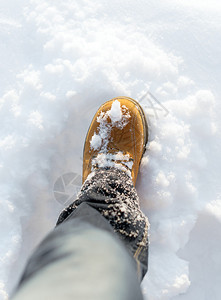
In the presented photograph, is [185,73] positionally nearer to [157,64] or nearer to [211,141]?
[157,64]

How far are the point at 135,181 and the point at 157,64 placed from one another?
53cm

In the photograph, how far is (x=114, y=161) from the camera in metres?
1.07

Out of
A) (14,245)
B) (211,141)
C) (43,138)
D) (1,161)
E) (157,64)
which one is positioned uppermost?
(157,64)

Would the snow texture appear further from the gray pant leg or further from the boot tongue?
the gray pant leg

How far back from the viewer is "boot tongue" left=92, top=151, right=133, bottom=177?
41.6 inches

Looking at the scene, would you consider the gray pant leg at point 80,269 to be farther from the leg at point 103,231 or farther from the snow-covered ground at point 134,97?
the snow-covered ground at point 134,97

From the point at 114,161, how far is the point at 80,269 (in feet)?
2.20

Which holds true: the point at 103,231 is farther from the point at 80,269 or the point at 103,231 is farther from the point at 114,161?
the point at 114,161

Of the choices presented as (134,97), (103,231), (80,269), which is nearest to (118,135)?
(134,97)

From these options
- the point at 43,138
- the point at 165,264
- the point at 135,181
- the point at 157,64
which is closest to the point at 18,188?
the point at 43,138

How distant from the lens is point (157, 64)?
3.66 ft

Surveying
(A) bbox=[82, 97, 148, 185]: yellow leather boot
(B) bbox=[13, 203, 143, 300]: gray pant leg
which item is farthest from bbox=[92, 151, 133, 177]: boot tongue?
(B) bbox=[13, 203, 143, 300]: gray pant leg

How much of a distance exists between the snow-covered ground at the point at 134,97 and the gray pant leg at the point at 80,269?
0.59m

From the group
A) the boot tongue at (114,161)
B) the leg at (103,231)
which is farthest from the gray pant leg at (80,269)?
the boot tongue at (114,161)
